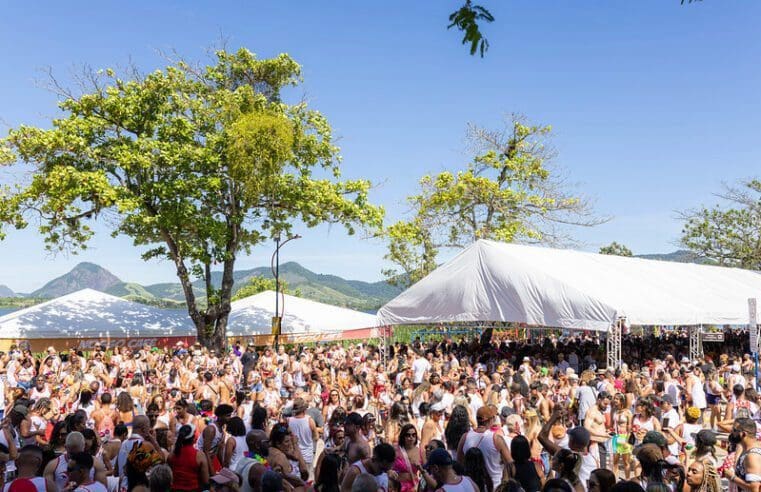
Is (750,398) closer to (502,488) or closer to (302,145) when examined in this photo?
(502,488)

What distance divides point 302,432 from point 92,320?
2214 centimetres

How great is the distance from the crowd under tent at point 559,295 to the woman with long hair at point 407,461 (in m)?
11.5

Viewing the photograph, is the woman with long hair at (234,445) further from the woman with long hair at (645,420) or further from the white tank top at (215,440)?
the woman with long hair at (645,420)

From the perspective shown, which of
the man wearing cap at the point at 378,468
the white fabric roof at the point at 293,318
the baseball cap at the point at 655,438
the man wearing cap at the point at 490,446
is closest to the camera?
the man wearing cap at the point at 378,468

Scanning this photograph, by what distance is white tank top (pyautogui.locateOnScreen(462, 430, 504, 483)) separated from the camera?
6.41 metres

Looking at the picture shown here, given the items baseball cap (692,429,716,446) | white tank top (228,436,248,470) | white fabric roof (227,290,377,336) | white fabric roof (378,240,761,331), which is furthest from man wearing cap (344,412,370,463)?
white fabric roof (227,290,377,336)

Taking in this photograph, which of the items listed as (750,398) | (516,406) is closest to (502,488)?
(516,406)

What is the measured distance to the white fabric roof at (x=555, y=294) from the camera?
18422 millimetres

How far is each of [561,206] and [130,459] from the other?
31.3 m

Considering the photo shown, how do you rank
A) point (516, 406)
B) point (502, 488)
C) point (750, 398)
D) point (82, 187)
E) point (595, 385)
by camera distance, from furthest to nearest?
point (82, 187), point (595, 385), point (516, 406), point (750, 398), point (502, 488)

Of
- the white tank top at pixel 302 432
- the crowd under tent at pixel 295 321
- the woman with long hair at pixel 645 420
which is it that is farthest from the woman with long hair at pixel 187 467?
the crowd under tent at pixel 295 321

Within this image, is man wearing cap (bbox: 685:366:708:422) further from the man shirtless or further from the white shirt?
the white shirt

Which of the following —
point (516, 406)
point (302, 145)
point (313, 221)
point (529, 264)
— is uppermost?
point (302, 145)

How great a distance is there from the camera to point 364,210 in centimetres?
2719
